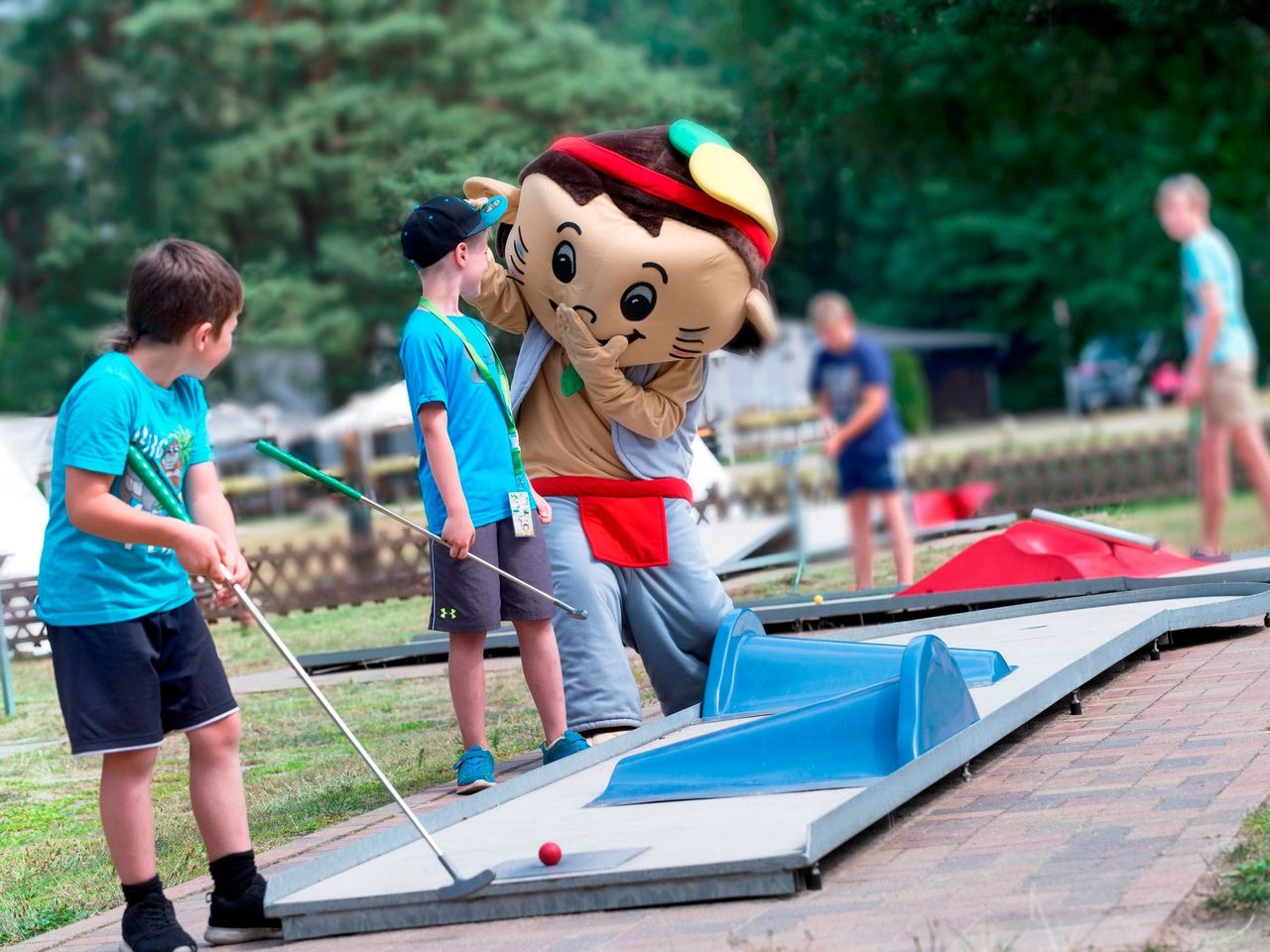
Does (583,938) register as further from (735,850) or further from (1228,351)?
(1228,351)

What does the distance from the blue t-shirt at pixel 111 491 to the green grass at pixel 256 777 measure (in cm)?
95

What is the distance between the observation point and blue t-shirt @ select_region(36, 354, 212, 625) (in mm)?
3453

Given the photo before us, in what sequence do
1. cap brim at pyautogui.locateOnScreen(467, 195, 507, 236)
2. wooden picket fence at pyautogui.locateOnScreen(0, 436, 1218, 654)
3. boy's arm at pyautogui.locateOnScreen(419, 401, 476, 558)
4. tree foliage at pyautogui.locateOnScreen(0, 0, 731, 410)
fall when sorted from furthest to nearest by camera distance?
tree foliage at pyautogui.locateOnScreen(0, 0, 731, 410) → wooden picket fence at pyautogui.locateOnScreen(0, 436, 1218, 654) → cap brim at pyautogui.locateOnScreen(467, 195, 507, 236) → boy's arm at pyautogui.locateOnScreen(419, 401, 476, 558)

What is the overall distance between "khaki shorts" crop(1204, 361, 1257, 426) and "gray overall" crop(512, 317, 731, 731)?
3.03m

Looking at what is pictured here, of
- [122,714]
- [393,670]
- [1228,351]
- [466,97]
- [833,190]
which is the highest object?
[466,97]

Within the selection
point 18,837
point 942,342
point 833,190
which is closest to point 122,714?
point 18,837

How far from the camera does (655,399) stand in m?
5.39

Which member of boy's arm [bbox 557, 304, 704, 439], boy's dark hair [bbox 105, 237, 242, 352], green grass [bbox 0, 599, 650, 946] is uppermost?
boy's dark hair [bbox 105, 237, 242, 352]

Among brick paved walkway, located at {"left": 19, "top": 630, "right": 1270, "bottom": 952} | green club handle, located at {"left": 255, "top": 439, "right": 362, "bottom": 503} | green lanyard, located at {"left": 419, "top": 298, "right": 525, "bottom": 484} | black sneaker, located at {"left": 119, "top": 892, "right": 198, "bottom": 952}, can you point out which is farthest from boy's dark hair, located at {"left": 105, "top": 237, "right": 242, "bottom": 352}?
green lanyard, located at {"left": 419, "top": 298, "right": 525, "bottom": 484}

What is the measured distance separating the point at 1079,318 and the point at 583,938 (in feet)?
65.7

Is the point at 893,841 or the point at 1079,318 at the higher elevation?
the point at 1079,318

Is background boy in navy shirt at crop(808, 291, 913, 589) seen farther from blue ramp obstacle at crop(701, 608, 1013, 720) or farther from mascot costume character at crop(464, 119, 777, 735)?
blue ramp obstacle at crop(701, 608, 1013, 720)

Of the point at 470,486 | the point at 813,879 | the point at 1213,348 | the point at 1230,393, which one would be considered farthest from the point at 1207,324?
the point at 813,879

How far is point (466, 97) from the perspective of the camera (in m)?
28.5
